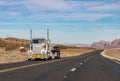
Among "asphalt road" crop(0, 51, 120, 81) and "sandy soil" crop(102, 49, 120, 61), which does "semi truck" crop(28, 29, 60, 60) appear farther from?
"asphalt road" crop(0, 51, 120, 81)

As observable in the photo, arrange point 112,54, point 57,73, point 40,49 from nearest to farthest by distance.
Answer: point 57,73 < point 40,49 < point 112,54

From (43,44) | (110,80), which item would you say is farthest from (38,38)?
(110,80)

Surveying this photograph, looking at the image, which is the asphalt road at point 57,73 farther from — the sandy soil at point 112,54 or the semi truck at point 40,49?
the sandy soil at point 112,54

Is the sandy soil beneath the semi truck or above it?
beneath

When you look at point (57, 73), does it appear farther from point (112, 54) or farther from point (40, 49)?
point (112, 54)

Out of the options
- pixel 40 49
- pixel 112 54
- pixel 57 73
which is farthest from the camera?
pixel 112 54

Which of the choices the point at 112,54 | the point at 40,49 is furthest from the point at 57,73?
the point at 112,54

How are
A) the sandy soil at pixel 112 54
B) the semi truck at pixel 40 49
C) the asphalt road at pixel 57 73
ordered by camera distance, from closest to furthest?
the asphalt road at pixel 57 73 < the semi truck at pixel 40 49 < the sandy soil at pixel 112 54

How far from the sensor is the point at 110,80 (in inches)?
717

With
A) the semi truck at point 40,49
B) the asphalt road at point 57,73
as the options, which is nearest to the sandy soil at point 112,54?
the semi truck at point 40,49

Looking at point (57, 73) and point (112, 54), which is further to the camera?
point (112, 54)

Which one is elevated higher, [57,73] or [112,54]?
[57,73]

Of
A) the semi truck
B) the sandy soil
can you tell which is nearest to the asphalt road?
the semi truck

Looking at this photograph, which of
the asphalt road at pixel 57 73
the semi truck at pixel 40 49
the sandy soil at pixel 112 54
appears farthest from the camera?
the sandy soil at pixel 112 54
